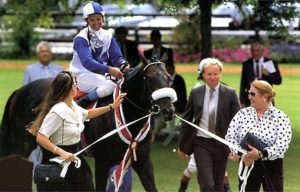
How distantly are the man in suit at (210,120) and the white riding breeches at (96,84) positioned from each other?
0.96 m

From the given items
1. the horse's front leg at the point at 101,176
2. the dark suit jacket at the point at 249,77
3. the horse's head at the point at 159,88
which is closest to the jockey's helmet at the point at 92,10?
the horse's head at the point at 159,88

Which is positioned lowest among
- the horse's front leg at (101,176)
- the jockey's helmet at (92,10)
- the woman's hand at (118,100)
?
the horse's front leg at (101,176)

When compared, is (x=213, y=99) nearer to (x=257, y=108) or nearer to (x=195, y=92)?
(x=195, y=92)

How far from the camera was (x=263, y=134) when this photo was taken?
22.2ft

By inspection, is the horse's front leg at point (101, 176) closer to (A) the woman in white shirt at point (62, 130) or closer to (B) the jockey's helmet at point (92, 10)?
(A) the woman in white shirt at point (62, 130)

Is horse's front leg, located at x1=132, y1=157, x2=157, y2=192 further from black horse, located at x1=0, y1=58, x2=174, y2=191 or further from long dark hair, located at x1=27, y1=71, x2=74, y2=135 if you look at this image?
long dark hair, located at x1=27, y1=71, x2=74, y2=135

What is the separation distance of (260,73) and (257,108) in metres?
4.87

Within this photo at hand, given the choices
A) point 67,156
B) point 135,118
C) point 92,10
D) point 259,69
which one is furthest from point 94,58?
point 259,69

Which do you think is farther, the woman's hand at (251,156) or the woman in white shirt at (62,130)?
the woman's hand at (251,156)

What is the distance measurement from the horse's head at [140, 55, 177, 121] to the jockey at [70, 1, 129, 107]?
1.28 feet

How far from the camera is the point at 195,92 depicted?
7.78 meters

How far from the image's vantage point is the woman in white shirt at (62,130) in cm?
627

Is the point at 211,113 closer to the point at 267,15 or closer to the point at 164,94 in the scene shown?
the point at 164,94

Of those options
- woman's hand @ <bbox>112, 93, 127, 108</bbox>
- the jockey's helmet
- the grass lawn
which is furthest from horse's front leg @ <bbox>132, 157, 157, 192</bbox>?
the grass lawn
